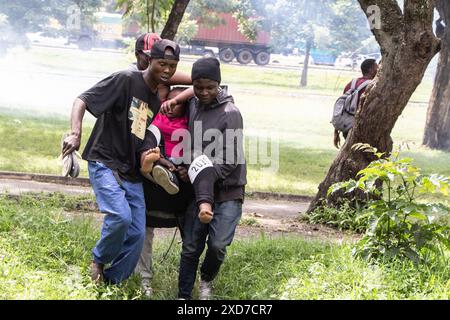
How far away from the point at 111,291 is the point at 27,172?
273 inches

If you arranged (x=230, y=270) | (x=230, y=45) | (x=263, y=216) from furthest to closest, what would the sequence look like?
1. (x=230, y=45)
2. (x=263, y=216)
3. (x=230, y=270)

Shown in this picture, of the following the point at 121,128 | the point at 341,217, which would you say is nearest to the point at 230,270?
the point at 121,128

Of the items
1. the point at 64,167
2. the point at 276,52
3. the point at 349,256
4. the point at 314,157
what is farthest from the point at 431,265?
the point at 276,52

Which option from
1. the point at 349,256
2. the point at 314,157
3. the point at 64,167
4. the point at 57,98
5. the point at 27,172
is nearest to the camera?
the point at 64,167

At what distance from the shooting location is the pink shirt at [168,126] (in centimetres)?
641

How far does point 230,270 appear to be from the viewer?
23.9 ft

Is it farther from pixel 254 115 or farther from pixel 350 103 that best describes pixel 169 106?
pixel 254 115

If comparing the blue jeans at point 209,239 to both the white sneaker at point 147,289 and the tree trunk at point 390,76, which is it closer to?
the white sneaker at point 147,289

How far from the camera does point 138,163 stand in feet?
20.8

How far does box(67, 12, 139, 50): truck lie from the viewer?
130ft

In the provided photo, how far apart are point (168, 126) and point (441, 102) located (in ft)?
48.1

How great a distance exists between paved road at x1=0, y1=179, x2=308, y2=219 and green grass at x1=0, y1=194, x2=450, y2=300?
2597mm

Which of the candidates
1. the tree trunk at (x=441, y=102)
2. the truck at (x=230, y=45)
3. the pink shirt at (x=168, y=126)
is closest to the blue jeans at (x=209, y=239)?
the pink shirt at (x=168, y=126)

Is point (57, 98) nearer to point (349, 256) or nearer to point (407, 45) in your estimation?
point (407, 45)
